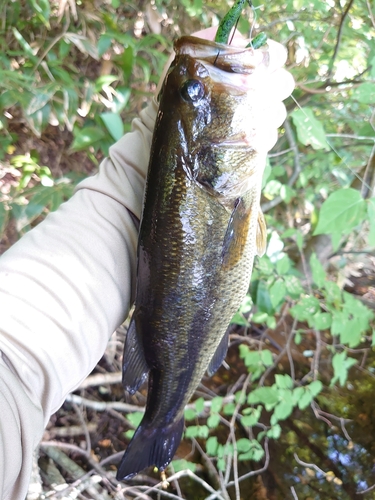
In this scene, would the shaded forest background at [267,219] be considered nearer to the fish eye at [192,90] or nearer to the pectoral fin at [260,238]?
the pectoral fin at [260,238]

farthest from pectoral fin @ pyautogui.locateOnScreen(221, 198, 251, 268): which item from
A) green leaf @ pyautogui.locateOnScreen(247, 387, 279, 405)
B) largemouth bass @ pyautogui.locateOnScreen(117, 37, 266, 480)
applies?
green leaf @ pyautogui.locateOnScreen(247, 387, 279, 405)

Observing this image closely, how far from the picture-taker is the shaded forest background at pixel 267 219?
66.9 inches

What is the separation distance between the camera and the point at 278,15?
8.58 feet

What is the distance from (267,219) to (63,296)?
163 cm

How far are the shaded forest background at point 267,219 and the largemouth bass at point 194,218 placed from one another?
0.31 m

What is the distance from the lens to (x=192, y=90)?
1.03 m

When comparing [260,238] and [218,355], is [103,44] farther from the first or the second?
[218,355]

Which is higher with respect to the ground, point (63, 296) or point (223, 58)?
point (223, 58)

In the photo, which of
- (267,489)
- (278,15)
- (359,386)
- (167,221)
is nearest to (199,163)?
(167,221)

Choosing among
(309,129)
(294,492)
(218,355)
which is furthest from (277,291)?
(294,492)

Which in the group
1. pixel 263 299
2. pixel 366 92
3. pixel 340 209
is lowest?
pixel 263 299

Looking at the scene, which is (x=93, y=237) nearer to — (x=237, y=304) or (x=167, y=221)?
(x=167, y=221)

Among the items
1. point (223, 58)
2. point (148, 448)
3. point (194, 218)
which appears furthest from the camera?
point (148, 448)

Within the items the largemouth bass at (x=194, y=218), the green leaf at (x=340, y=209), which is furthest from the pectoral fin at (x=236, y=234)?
the green leaf at (x=340, y=209)
